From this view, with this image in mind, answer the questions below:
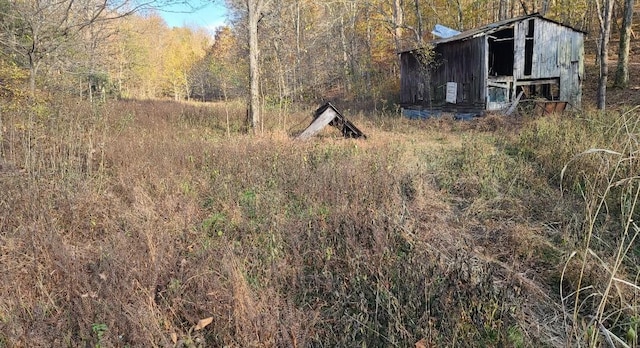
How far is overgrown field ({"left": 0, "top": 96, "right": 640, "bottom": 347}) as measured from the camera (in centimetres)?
256

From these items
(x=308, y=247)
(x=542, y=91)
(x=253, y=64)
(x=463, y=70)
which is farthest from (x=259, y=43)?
(x=308, y=247)

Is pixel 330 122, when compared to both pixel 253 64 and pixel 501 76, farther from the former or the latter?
pixel 501 76

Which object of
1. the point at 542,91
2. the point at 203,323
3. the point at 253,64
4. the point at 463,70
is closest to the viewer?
the point at 203,323

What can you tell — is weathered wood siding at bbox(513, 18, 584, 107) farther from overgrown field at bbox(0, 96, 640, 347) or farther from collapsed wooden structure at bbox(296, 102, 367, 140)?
overgrown field at bbox(0, 96, 640, 347)

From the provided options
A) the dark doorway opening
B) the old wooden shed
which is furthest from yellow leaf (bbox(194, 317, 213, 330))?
the dark doorway opening

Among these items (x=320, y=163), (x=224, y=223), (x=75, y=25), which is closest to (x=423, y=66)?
(x=320, y=163)

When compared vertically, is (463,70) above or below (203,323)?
above

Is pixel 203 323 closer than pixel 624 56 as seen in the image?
Yes

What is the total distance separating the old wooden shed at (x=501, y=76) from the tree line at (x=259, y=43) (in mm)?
1252

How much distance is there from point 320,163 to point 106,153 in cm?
355

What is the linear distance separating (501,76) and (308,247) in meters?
15.4

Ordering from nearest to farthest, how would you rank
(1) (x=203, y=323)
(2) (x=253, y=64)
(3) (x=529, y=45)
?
1. (1) (x=203, y=323)
2. (2) (x=253, y=64)
3. (3) (x=529, y=45)

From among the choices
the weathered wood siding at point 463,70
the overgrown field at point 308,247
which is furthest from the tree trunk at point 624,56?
the overgrown field at point 308,247

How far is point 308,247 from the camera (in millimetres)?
3701
